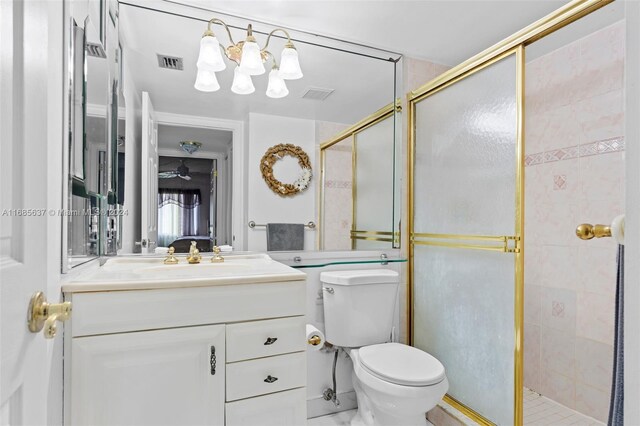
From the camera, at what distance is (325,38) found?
1.95m

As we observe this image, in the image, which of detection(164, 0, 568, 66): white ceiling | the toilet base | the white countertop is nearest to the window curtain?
the white countertop

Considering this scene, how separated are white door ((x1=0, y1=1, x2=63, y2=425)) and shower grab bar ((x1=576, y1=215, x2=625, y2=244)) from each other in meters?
0.91

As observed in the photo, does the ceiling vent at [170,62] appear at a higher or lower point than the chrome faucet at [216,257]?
higher

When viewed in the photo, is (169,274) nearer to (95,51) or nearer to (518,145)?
(95,51)

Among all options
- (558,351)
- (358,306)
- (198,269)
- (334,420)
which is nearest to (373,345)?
(358,306)

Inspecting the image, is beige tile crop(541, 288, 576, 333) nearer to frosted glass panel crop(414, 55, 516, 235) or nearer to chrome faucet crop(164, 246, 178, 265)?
frosted glass panel crop(414, 55, 516, 235)

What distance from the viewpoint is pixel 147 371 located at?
1.04m

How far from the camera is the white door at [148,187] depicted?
1.58m

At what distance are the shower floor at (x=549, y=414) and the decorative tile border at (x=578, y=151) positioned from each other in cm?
148

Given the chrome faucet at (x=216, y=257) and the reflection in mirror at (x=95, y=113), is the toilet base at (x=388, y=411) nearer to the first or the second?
the chrome faucet at (x=216, y=257)

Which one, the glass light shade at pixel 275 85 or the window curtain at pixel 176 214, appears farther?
the glass light shade at pixel 275 85

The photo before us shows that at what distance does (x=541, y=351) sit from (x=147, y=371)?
227cm

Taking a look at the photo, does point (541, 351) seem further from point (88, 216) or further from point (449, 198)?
point (88, 216)

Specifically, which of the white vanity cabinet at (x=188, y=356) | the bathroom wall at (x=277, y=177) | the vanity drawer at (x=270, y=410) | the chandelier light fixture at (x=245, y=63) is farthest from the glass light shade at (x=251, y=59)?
the vanity drawer at (x=270, y=410)
